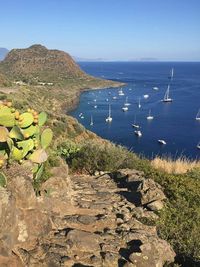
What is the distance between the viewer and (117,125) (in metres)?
83.6

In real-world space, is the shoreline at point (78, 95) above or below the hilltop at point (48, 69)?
below

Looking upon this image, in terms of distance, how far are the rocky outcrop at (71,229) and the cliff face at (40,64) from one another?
445 feet

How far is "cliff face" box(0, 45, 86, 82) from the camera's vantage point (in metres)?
148

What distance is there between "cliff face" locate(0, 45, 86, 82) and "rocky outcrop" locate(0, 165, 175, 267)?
13574 centimetres

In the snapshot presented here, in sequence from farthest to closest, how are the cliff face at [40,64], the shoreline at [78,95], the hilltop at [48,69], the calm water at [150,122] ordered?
the cliff face at [40,64] < the hilltop at [48,69] < the shoreline at [78,95] < the calm water at [150,122]

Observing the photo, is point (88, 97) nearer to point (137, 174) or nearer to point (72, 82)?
point (72, 82)

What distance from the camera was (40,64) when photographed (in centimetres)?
16000

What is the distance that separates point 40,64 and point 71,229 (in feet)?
521

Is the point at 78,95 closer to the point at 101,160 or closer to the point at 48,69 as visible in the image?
the point at 48,69

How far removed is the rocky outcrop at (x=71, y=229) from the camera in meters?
4.89

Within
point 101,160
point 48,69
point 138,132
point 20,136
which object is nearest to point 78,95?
point 48,69

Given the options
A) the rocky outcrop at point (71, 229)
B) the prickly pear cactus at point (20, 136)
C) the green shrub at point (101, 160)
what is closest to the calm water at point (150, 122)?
the green shrub at point (101, 160)

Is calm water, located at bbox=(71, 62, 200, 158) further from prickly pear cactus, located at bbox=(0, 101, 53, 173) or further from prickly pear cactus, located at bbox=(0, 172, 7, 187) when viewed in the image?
prickly pear cactus, located at bbox=(0, 172, 7, 187)

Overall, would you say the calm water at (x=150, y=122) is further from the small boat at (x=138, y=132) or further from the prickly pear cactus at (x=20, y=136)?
the prickly pear cactus at (x=20, y=136)
